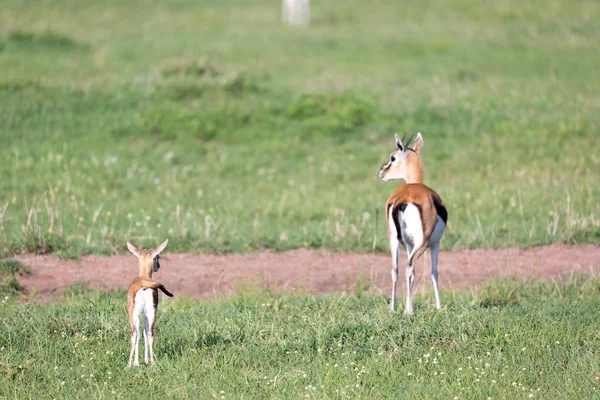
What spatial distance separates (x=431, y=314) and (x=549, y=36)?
16.4 metres

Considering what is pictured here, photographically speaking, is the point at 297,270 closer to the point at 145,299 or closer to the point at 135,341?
the point at 135,341

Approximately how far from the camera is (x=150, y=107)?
14.8 meters

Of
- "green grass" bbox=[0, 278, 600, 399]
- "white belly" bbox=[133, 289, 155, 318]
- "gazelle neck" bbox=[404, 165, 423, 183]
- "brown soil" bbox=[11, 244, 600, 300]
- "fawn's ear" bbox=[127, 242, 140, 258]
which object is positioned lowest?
"green grass" bbox=[0, 278, 600, 399]

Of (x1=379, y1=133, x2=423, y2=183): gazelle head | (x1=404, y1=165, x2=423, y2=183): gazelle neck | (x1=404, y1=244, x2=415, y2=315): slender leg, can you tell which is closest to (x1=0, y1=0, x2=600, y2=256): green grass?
(x1=379, y1=133, x2=423, y2=183): gazelle head

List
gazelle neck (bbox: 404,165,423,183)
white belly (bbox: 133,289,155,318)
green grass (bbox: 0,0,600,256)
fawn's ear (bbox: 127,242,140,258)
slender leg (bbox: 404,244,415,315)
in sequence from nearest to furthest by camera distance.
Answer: white belly (bbox: 133,289,155,318), fawn's ear (bbox: 127,242,140,258), slender leg (bbox: 404,244,415,315), gazelle neck (bbox: 404,165,423,183), green grass (bbox: 0,0,600,256)

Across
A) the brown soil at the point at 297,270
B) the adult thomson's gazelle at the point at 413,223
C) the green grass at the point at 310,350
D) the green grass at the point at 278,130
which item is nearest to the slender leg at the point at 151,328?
the green grass at the point at 310,350

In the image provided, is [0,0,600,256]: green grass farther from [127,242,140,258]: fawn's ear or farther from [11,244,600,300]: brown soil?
[127,242,140,258]: fawn's ear

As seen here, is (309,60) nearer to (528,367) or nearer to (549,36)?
(549,36)

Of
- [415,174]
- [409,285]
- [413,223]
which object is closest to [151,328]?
[409,285]

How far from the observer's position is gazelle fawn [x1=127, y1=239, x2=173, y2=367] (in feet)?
18.4

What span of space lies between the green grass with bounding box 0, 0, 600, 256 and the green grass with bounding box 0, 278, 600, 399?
7.85 ft

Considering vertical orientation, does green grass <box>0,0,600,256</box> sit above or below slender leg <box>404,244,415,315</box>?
above

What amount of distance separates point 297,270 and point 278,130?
19.2 feet

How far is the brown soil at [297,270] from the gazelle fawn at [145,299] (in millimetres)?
2289
